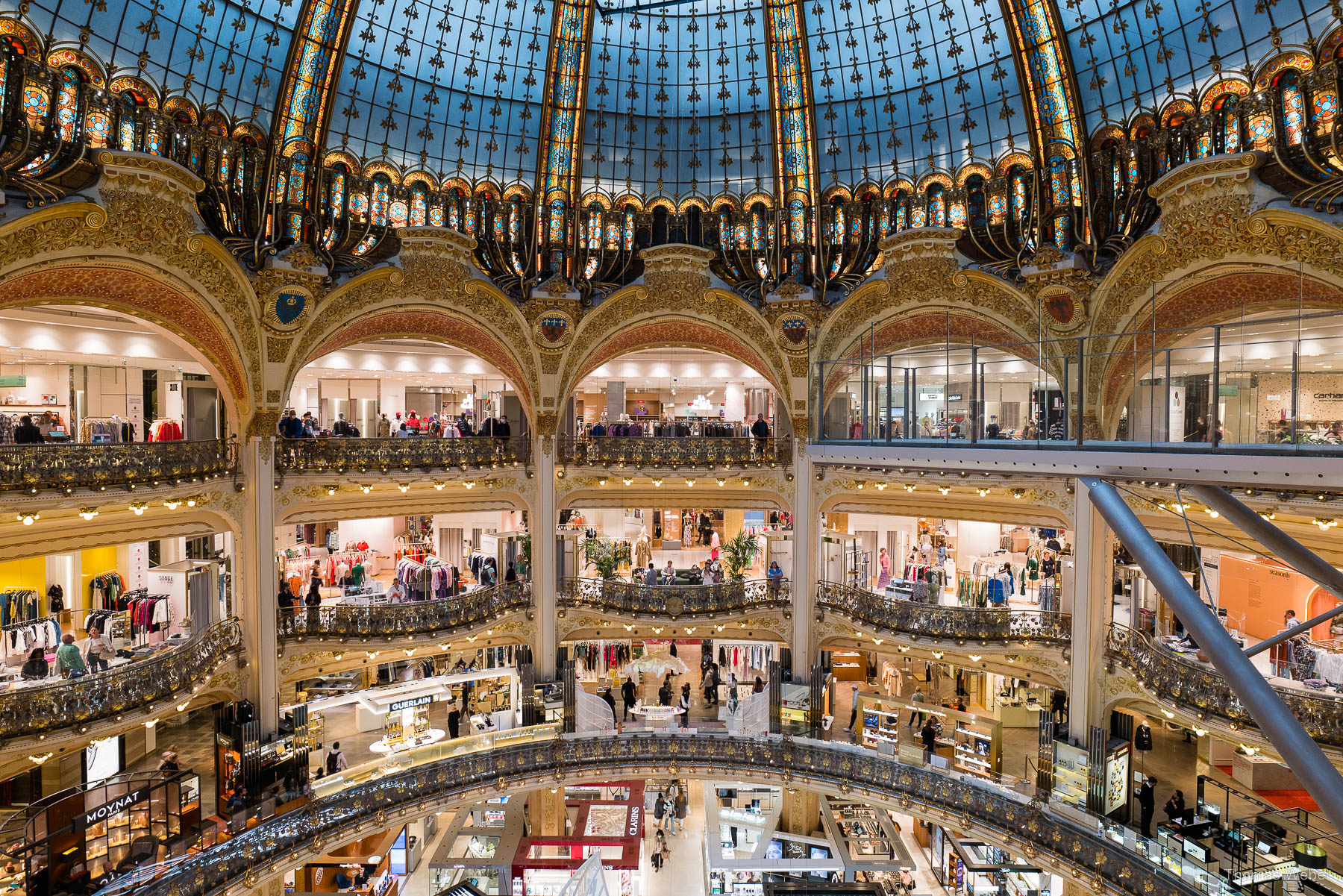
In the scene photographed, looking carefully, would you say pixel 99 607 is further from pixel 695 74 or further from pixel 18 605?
pixel 695 74

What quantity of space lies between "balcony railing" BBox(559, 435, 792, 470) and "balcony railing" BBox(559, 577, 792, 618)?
3.84 metres

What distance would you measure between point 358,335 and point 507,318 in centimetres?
451

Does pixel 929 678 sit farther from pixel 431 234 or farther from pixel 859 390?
pixel 431 234

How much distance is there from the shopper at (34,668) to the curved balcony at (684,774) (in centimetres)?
490

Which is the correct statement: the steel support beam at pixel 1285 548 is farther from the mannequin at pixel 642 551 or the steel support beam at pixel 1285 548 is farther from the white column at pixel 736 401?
the white column at pixel 736 401

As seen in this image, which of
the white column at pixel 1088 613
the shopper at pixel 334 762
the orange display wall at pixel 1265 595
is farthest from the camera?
the shopper at pixel 334 762

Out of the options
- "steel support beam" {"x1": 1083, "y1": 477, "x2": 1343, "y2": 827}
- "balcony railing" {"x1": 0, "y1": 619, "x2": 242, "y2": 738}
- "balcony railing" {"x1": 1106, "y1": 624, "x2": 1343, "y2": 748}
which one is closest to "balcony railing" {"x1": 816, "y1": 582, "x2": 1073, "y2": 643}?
"balcony railing" {"x1": 1106, "y1": 624, "x2": 1343, "y2": 748}

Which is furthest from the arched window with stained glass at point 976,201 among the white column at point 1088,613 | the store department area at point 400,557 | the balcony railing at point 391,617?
the balcony railing at point 391,617

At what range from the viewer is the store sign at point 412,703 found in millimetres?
21766

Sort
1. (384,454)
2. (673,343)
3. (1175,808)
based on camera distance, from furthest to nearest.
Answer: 1. (673,343)
2. (384,454)
3. (1175,808)

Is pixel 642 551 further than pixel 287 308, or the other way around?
pixel 642 551

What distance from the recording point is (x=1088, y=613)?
66.3ft

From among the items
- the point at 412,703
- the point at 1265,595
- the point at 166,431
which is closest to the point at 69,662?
the point at 166,431

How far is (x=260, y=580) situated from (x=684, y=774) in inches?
511
